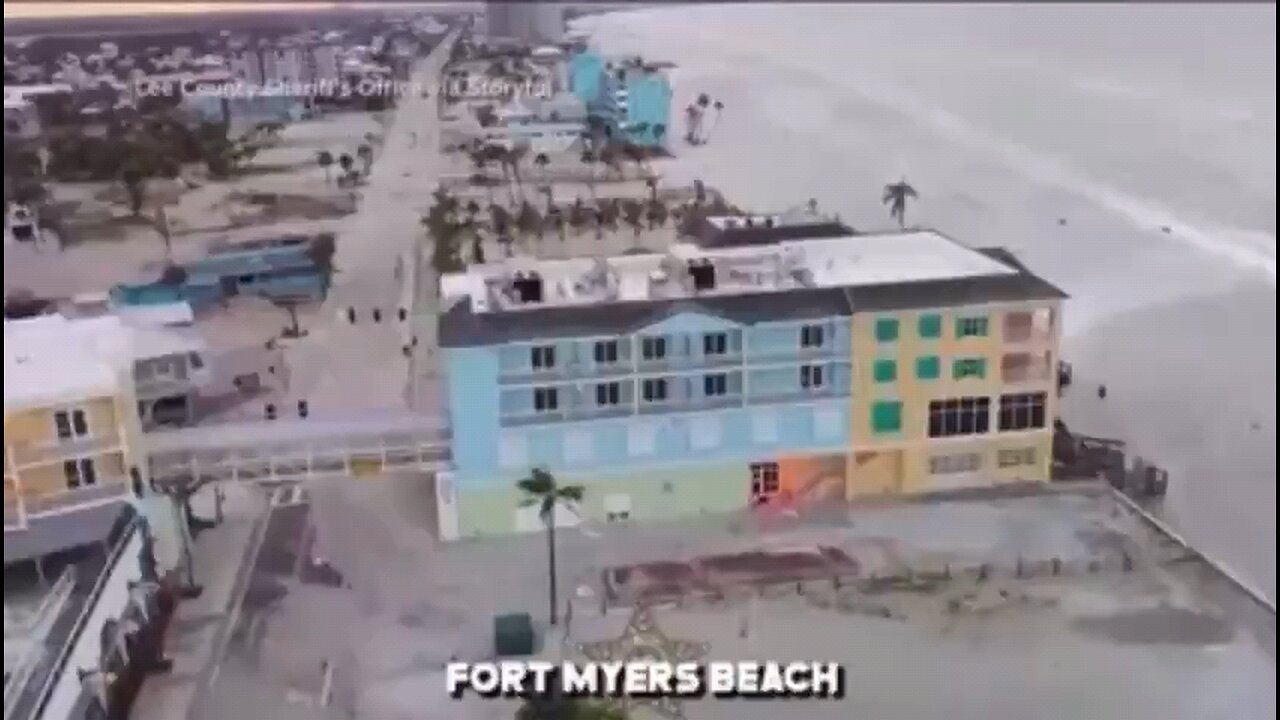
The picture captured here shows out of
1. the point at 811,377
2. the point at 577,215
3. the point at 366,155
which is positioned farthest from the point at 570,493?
the point at 577,215

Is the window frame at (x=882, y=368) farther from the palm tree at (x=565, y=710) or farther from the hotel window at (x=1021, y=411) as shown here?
the palm tree at (x=565, y=710)

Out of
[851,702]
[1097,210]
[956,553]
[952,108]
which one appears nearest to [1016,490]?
[956,553]

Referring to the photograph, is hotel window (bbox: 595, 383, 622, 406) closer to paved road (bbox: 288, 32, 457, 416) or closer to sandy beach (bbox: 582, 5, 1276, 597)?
paved road (bbox: 288, 32, 457, 416)

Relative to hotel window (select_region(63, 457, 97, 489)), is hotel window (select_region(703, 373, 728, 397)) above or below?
below

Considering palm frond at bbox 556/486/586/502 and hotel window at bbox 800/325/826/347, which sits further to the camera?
hotel window at bbox 800/325/826/347

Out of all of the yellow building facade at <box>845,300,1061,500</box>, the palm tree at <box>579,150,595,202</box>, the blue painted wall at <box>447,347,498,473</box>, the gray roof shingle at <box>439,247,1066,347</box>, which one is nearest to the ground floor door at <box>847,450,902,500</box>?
the yellow building facade at <box>845,300,1061,500</box>

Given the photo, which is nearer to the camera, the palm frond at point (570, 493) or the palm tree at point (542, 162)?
the palm frond at point (570, 493)

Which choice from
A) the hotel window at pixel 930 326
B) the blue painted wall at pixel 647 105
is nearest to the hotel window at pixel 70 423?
the hotel window at pixel 930 326
